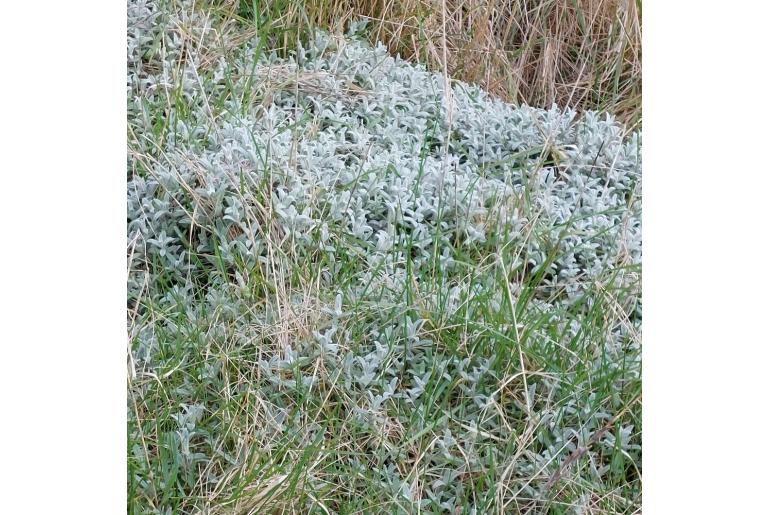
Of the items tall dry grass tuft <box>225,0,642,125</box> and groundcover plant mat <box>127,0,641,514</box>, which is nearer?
groundcover plant mat <box>127,0,641,514</box>

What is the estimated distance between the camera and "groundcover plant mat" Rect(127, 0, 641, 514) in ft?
5.94

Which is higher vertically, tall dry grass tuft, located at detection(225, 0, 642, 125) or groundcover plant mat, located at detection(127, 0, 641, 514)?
tall dry grass tuft, located at detection(225, 0, 642, 125)

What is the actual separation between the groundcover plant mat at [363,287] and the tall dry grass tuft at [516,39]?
5 centimetres

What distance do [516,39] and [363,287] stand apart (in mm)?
656

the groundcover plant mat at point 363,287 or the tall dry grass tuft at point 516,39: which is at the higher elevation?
the tall dry grass tuft at point 516,39

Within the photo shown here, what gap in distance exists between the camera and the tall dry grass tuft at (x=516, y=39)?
2.01m

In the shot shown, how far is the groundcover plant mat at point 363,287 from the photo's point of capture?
1811mm

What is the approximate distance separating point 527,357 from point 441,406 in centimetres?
20

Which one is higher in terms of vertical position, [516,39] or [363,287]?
[516,39]

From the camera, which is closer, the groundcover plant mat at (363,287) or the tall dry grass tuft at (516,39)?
the groundcover plant mat at (363,287)

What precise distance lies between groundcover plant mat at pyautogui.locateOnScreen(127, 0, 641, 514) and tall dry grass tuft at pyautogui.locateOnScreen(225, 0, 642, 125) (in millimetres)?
47

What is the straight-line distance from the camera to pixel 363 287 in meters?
1.89
